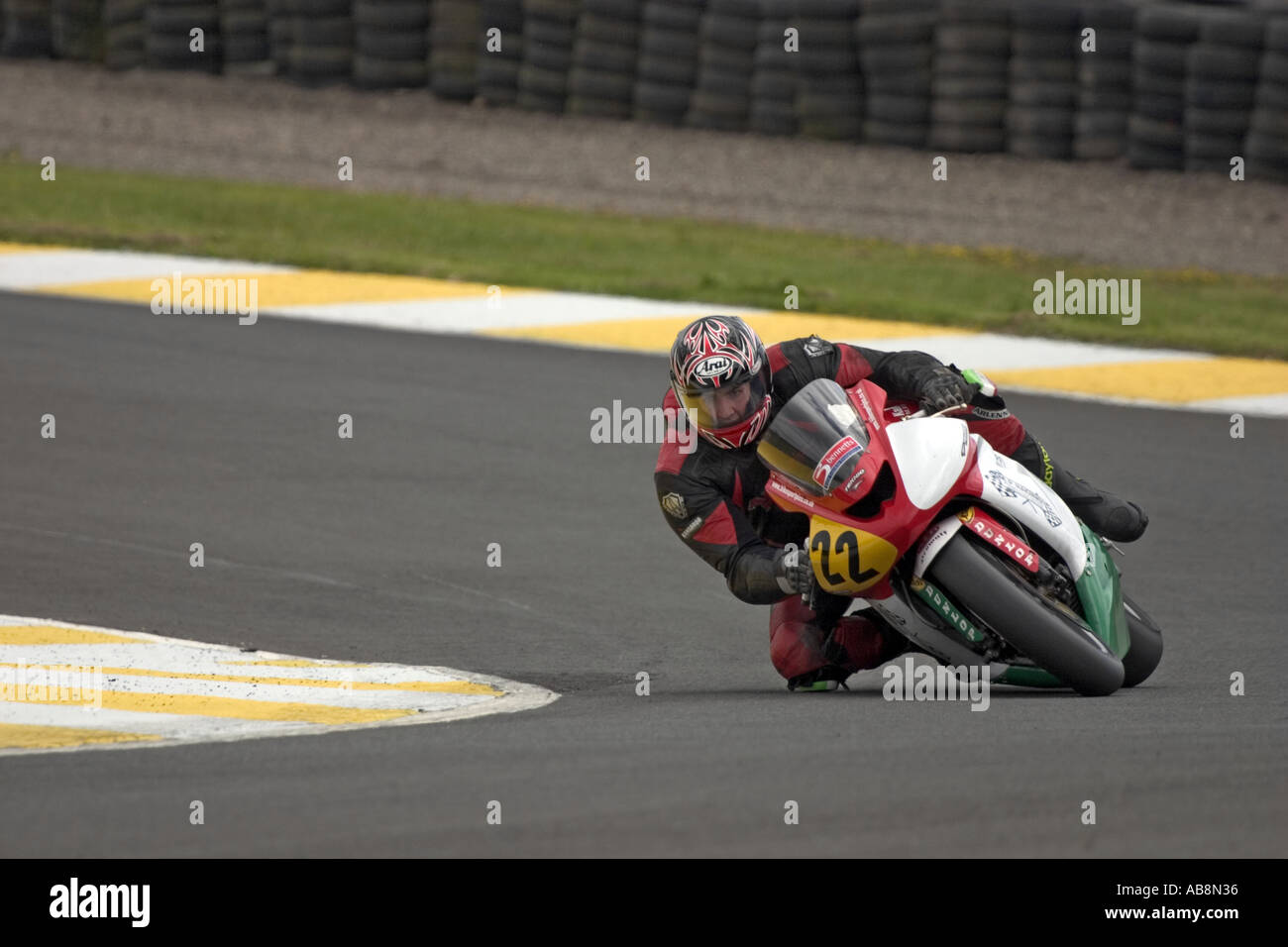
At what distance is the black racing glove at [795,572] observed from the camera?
563 centimetres

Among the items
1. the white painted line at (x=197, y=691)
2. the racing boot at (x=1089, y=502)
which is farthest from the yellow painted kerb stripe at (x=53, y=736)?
the racing boot at (x=1089, y=502)

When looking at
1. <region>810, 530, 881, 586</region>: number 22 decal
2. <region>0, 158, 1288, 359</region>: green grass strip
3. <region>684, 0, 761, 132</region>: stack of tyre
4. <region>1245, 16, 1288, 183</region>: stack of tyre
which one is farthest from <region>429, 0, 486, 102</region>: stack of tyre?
<region>810, 530, 881, 586</region>: number 22 decal

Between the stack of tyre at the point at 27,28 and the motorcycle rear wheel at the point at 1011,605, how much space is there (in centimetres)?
2047

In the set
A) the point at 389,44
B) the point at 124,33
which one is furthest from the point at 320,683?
the point at 124,33

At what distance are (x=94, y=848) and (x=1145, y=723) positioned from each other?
287cm

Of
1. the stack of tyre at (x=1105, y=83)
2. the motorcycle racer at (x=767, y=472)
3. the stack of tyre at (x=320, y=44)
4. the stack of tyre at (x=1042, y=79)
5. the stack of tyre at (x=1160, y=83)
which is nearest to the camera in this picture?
the motorcycle racer at (x=767, y=472)

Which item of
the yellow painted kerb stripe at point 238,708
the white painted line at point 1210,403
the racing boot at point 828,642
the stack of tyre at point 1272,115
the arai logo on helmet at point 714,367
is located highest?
the stack of tyre at point 1272,115

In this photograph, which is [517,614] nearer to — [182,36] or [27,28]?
[182,36]

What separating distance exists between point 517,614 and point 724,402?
199cm

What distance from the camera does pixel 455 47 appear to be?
20.9 m

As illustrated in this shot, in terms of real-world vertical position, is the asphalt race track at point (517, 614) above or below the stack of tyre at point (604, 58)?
below

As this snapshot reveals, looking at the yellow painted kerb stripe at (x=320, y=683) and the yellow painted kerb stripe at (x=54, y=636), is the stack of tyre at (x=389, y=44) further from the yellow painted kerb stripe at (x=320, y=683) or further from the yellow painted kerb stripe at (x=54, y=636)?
the yellow painted kerb stripe at (x=320, y=683)

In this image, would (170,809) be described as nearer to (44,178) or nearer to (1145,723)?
(1145,723)

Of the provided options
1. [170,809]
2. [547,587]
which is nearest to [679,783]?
[170,809]
